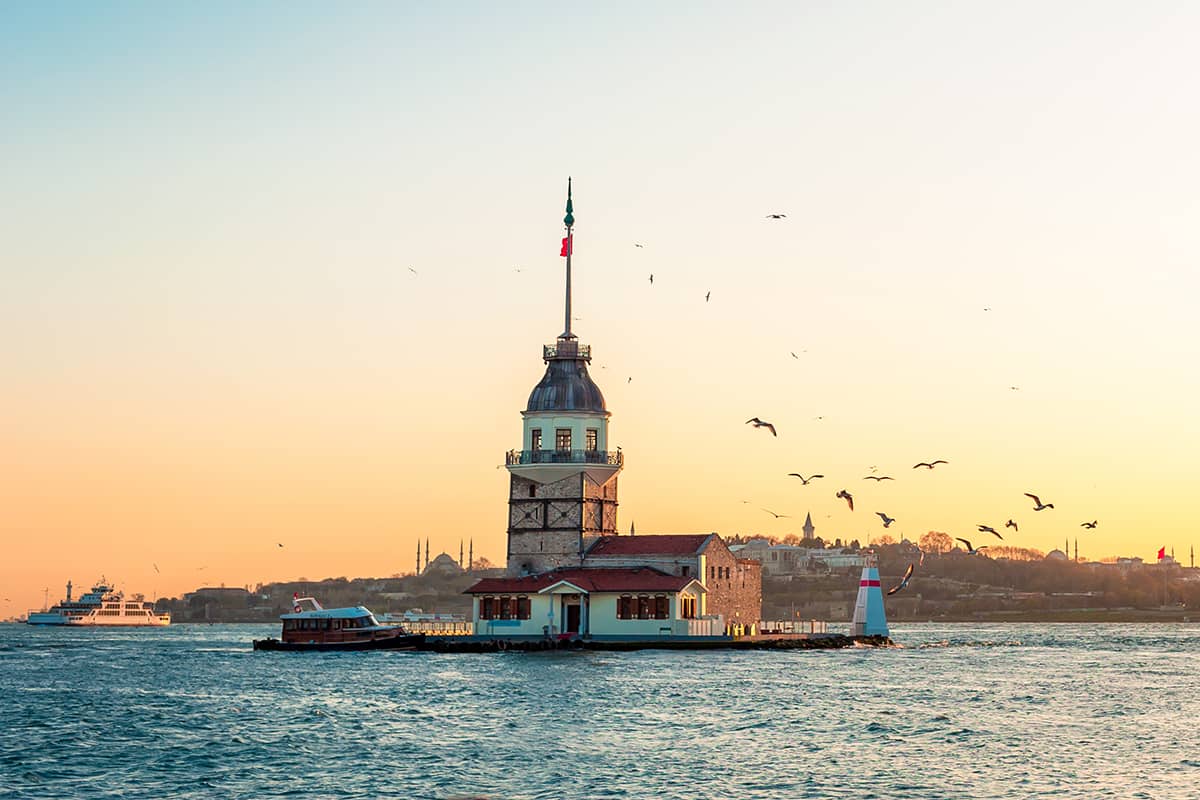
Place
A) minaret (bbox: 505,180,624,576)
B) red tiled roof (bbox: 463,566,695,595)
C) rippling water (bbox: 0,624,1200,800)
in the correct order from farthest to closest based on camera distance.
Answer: minaret (bbox: 505,180,624,576) → red tiled roof (bbox: 463,566,695,595) → rippling water (bbox: 0,624,1200,800)

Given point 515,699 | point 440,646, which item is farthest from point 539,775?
point 440,646

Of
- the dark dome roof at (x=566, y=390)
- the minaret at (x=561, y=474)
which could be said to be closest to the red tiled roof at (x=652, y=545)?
the minaret at (x=561, y=474)

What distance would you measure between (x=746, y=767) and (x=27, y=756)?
20.1 metres

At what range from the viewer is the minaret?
97562mm

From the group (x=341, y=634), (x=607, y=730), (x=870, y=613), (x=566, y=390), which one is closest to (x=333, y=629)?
(x=341, y=634)

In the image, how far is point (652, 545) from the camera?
96312mm

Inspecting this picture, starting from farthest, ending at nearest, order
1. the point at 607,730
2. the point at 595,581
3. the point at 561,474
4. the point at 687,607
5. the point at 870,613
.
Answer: the point at 870,613
the point at 561,474
the point at 595,581
the point at 687,607
the point at 607,730

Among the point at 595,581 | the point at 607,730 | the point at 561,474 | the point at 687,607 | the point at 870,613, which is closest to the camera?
the point at 607,730

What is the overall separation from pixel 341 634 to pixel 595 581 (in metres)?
17.3

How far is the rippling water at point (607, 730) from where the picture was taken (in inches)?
1492

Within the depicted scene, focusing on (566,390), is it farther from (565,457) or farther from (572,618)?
(572,618)

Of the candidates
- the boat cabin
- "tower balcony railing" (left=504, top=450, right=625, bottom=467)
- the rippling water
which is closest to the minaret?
"tower balcony railing" (left=504, top=450, right=625, bottom=467)

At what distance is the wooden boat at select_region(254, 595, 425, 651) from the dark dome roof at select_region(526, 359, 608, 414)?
1672 cm

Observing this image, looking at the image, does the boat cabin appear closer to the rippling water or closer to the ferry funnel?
the rippling water
